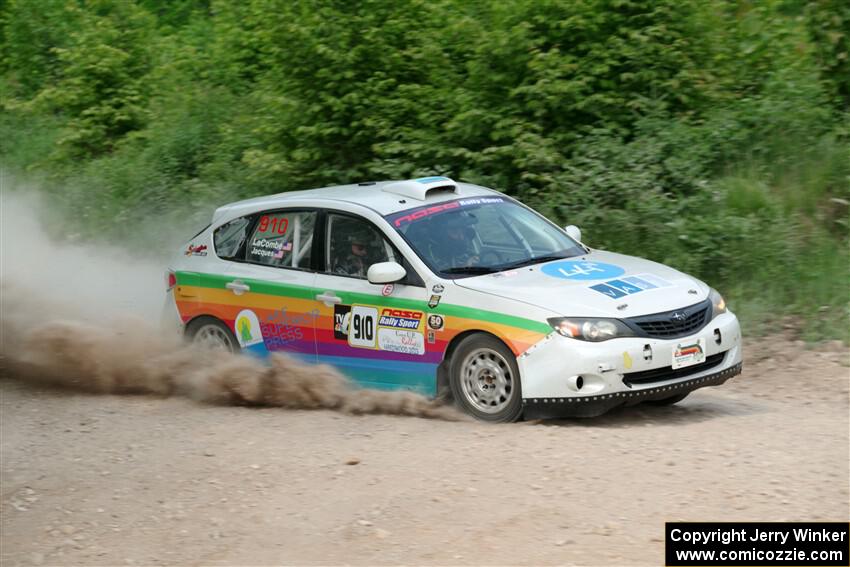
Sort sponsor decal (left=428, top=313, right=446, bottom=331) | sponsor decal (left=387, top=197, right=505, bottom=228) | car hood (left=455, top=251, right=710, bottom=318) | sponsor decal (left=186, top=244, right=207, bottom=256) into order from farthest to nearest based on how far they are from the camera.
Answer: sponsor decal (left=186, top=244, right=207, bottom=256) → sponsor decal (left=387, top=197, right=505, bottom=228) → sponsor decal (left=428, top=313, right=446, bottom=331) → car hood (left=455, top=251, right=710, bottom=318)

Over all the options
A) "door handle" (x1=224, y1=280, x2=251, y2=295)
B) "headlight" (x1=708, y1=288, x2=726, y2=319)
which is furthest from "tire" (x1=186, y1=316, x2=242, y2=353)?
"headlight" (x1=708, y1=288, x2=726, y2=319)

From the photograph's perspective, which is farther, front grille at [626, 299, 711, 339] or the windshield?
the windshield

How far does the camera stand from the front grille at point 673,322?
7.68 metres

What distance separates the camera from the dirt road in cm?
568

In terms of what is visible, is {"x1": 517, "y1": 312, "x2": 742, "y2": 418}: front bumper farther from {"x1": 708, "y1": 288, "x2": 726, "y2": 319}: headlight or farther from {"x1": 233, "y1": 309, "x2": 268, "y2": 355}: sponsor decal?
{"x1": 233, "y1": 309, "x2": 268, "y2": 355}: sponsor decal

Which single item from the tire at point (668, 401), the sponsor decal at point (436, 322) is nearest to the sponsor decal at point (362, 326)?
the sponsor decal at point (436, 322)

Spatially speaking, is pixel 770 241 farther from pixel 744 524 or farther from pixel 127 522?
pixel 127 522

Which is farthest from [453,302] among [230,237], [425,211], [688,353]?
[230,237]

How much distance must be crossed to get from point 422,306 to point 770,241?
14.6 feet

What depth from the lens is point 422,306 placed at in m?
8.28

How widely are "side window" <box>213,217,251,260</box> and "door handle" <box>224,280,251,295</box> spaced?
30 centimetres

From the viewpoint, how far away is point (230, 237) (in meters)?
9.84

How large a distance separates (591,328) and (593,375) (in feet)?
1.02

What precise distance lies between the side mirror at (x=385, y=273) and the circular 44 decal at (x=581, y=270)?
3.45 ft
